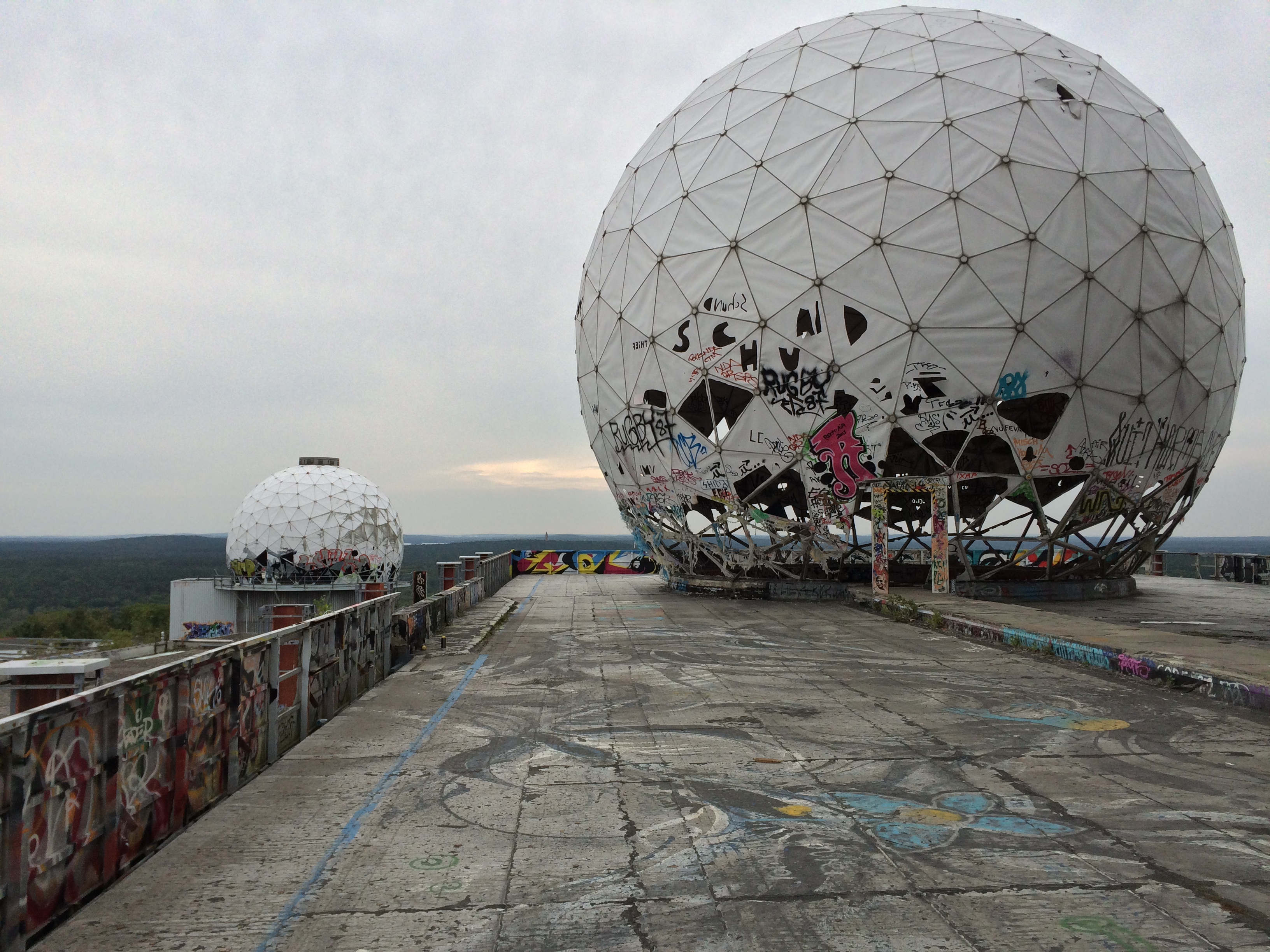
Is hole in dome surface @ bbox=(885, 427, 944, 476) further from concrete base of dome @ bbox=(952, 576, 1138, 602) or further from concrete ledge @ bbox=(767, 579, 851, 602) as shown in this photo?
concrete ledge @ bbox=(767, 579, 851, 602)

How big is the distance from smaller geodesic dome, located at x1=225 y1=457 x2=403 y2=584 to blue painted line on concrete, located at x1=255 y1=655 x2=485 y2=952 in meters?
31.2

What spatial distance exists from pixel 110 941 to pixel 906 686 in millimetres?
7684

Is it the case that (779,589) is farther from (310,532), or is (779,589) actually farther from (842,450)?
(310,532)

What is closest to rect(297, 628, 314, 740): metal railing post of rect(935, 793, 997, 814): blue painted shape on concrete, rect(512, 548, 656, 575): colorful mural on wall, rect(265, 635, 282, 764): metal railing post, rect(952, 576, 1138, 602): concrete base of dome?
rect(265, 635, 282, 764): metal railing post

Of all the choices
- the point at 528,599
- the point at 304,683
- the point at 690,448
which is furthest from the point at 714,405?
the point at 304,683

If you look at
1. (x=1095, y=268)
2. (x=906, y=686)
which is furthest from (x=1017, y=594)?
(x=906, y=686)

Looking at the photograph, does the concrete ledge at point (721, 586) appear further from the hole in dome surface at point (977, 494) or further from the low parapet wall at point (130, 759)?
the low parapet wall at point (130, 759)

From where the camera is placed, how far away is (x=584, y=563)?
1341 inches

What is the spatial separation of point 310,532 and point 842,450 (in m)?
26.8

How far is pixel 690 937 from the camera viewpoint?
3725mm

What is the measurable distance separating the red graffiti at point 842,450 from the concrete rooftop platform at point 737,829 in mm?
9209

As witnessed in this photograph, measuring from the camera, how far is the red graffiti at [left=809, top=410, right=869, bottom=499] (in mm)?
18219

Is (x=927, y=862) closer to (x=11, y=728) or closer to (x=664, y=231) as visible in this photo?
(x=11, y=728)

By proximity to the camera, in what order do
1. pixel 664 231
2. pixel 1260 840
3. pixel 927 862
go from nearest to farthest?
pixel 927 862, pixel 1260 840, pixel 664 231
